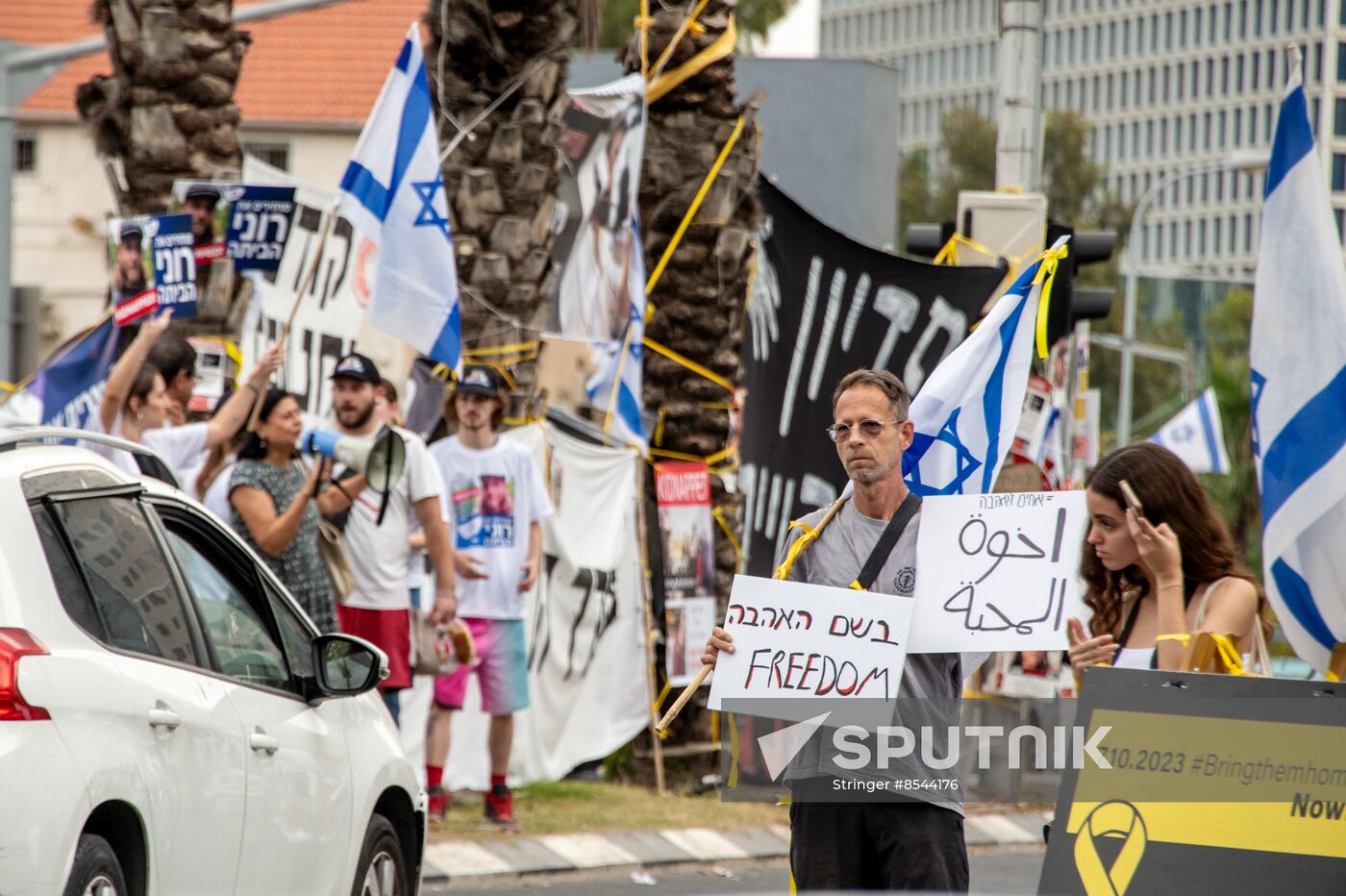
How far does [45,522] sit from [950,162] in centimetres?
7219

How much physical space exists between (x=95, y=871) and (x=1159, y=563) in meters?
2.81

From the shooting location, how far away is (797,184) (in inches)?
1592

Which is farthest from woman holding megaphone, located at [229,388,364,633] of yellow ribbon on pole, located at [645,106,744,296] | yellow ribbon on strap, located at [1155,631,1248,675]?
yellow ribbon on pole, located at [645,106,744,296]

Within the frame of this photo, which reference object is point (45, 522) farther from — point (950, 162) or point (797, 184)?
point (950, 162)

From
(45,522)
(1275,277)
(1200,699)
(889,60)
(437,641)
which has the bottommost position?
(437,641)

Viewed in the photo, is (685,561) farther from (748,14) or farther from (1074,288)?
(748,14)

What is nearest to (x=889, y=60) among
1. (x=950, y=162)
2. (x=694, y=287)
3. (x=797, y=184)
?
(x=950, y=162)

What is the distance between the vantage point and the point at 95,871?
15.7 feet

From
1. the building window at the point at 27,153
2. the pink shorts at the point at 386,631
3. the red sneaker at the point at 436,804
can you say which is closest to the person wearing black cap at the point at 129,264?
the pink shorts at the point at 386,631

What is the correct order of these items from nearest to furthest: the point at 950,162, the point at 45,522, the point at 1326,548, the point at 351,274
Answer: the point at 45,522
the point at 1326,548
the point at 351,274
the point at 950,162

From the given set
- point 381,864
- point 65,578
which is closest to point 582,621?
point 381,864

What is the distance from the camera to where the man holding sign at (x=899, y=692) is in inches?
205

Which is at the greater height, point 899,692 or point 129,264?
point 129,264

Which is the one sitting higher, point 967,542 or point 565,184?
point 565,184
